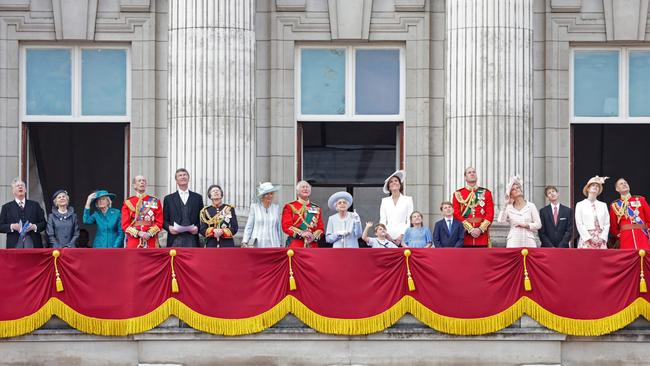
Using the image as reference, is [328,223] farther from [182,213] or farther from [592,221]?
[592,221]

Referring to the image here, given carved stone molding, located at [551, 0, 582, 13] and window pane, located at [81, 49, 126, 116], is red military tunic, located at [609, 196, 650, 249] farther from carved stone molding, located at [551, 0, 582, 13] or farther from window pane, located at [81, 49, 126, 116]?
window pane, located at [81, 49, 126, 116]

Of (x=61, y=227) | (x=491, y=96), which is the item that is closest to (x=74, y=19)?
(x=61, y=227)

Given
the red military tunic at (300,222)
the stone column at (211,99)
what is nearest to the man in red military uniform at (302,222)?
the red military tunic at (300,222)

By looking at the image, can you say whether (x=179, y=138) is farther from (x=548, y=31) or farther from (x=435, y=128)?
(x=548, y=31)

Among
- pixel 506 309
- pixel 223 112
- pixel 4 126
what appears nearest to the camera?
pixel 506 309

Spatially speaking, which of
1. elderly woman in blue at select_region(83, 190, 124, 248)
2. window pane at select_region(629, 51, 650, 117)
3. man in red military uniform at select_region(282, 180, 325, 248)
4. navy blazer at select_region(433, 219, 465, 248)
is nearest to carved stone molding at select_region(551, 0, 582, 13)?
window pane at select_region(629, 51, 650, 117)

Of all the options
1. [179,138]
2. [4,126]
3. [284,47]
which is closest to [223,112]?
[179,138]

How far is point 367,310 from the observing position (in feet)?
88.1

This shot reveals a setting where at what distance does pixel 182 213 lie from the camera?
28250 mm

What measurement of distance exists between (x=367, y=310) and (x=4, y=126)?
33.3ft

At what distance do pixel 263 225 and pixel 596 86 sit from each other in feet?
28.7

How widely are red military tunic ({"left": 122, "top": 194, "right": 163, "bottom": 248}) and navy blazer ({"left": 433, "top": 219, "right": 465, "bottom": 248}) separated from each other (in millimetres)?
4740

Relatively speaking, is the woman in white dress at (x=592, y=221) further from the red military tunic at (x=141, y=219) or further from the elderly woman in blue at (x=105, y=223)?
the elderly woman in blue at (x=105, y=223)

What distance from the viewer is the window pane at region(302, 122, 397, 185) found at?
1325 inches
